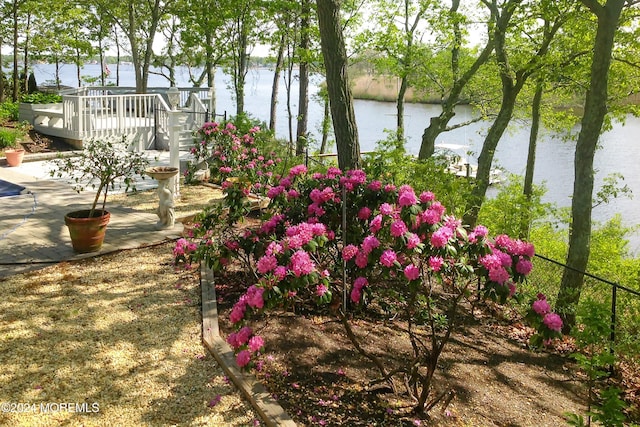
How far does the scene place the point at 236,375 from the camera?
10.5 feet

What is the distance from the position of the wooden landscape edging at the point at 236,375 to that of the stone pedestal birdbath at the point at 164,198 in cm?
224

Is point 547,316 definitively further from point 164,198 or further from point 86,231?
point 164,198

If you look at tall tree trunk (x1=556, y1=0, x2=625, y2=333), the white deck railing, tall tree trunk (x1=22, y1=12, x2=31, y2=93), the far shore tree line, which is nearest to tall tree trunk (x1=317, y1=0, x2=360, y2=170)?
the far shore tree line

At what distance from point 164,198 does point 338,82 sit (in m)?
2.70

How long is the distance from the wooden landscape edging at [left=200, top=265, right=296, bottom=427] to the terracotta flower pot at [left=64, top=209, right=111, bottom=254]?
1680 mm

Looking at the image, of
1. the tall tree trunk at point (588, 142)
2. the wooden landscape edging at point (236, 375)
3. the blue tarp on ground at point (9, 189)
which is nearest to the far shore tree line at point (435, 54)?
the tall tree trunk at point (588, 142)

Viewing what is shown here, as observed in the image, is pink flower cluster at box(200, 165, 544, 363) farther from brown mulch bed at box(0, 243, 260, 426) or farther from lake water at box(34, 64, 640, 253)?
lake water at box(34, 64, 640, 253)

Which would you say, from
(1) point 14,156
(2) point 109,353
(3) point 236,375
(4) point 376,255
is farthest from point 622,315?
(1) point 14,156

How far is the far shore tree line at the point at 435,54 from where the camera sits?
509 cm

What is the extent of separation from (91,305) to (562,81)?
32.4 ft

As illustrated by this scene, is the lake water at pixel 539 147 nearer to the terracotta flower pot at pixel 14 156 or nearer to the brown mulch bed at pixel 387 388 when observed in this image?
the terracotta flower pot at pixel 14 156

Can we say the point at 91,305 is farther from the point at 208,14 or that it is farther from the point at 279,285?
the point at 208,14

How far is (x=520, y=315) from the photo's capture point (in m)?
5.21

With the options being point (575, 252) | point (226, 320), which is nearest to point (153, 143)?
point (226, 320)
